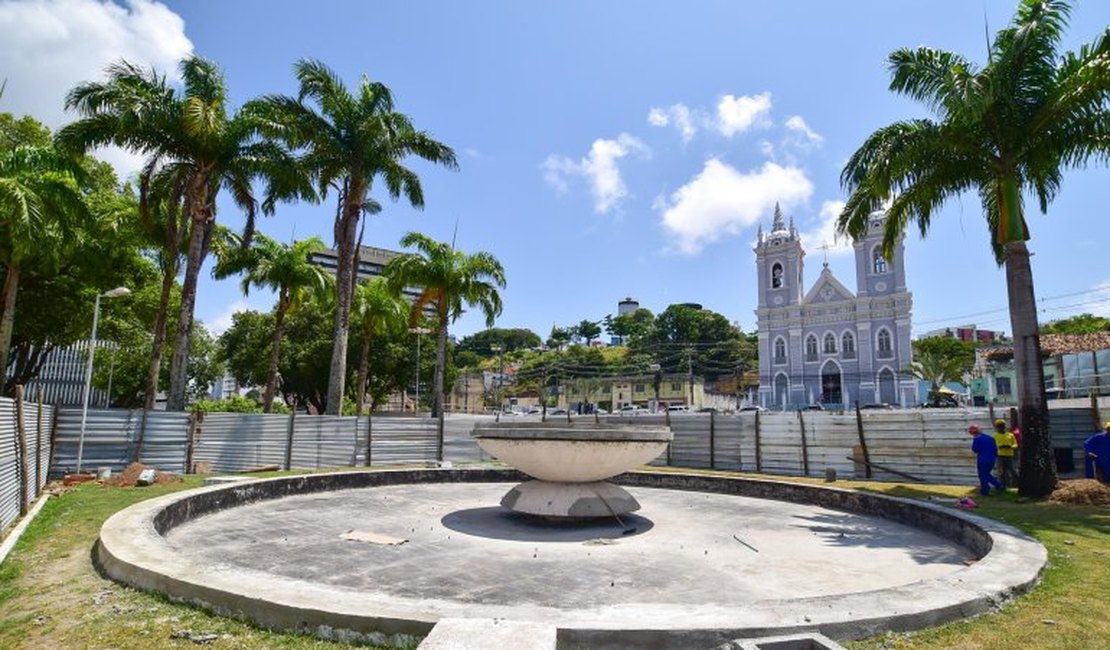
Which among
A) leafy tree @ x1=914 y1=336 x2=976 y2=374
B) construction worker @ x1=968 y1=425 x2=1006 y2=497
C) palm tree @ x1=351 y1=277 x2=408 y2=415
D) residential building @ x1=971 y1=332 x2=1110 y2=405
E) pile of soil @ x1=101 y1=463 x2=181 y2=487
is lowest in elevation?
pile of soil @ x1=101 y1=463 x2=181 y2=487

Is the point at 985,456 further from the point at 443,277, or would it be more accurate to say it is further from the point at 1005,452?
the point at 443,277

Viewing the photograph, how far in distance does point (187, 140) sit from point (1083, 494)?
22.0 m

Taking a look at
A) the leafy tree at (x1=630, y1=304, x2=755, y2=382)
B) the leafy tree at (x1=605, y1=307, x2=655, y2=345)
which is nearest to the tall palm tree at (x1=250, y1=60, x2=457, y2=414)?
the leafy tree at (x1=630, y1=304, x2=755, y2=382)

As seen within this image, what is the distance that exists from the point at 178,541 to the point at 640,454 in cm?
576

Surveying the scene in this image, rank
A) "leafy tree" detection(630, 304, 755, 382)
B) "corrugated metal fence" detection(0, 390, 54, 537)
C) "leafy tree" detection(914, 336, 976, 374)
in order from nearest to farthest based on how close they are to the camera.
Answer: "corrugated metal fence" detection(0, 390, 54, 537) < "leafy tree" detection(914, 336, 976, 374) < "leafy tree" detection(630, 304, 755, 382)

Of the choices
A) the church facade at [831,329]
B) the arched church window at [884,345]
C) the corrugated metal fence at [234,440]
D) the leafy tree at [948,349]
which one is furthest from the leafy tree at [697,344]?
the corrugated metal fence at [234,440]

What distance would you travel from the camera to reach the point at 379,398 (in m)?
50.4

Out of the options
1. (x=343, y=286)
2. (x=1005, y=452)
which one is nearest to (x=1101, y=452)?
(x=1005, y=452)

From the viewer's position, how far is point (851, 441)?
16.1 m

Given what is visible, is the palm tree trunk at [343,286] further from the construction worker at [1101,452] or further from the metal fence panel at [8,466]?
the construction worker at [1101,452]

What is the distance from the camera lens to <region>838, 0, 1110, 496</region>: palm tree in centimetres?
1060

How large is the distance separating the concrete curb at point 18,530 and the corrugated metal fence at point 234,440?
4.67 metres

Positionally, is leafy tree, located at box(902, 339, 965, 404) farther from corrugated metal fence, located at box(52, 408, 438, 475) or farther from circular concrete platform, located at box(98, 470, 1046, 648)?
circular concrete platform, located at box(98, 470, 1046, 648)

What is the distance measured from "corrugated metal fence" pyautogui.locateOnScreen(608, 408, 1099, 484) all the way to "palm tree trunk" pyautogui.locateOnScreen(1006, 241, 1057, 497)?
10.7ft
